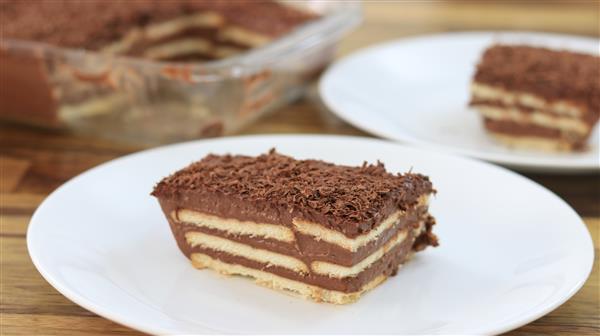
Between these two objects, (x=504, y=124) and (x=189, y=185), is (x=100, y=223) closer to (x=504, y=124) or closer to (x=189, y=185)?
(x=189, y=185)

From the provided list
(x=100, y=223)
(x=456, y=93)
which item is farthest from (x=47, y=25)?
(x=456, y=93)

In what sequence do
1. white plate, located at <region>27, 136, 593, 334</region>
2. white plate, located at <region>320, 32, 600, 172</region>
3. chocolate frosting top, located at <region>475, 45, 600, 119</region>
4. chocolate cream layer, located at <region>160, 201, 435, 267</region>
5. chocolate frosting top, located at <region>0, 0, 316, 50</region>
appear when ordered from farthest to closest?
chocolate frosting top, located at <region>0, 0, 316, 50</region> < chocolate frosting top, located at <region>475, 45, 600, 119</region> < white plate, located at <region>320, 32, 600, 172</region> < chocolate cream layer, located at <region>160, 201, 435, 267</region> < white plate, located at <region>27, 136, 593, 334</region>

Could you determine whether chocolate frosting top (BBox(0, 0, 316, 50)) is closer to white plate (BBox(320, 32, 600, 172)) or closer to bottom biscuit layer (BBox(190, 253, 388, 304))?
white plate (BBox(320, 32, 600, 172))

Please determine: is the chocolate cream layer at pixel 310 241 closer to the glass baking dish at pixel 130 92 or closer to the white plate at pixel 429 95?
the white plate at pixel 429 95

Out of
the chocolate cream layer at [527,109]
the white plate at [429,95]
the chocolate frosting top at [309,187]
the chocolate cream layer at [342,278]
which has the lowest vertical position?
the white plate at [429,95]

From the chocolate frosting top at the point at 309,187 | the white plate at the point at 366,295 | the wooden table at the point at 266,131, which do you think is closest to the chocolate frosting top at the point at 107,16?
A: the wooden table at the point at 266,131

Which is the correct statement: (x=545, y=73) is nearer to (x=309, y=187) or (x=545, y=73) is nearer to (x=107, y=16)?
(x=309, y=187)

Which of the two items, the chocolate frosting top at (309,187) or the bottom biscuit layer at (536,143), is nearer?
the chocolate frosting top at (309,187)

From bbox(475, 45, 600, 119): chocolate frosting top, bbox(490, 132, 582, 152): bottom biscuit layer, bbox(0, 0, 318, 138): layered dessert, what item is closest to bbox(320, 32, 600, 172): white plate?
bbox(490, 132, 582, 152): bottom biscuit layer
